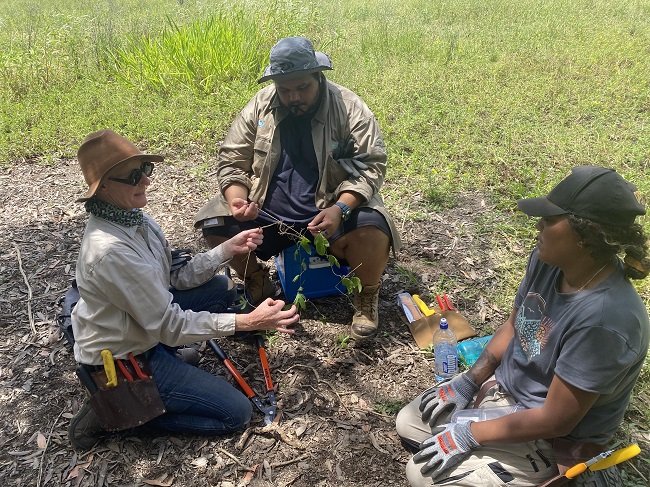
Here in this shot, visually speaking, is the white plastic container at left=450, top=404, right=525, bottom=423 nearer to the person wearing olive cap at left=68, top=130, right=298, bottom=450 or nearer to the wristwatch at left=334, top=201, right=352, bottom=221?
the person wearing olive cap at left=68, top=130, right=298, bottom=450

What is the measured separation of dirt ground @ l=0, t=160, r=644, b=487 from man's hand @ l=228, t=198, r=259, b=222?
835 millimetres

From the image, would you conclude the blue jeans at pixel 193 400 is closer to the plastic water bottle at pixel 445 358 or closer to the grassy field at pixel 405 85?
the plastic water bottle at pixel 445 358

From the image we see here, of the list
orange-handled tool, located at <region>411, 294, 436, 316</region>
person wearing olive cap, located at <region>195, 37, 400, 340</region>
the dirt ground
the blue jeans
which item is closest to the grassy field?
the dirt ground

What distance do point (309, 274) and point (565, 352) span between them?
2.08m

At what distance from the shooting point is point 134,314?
2.54m

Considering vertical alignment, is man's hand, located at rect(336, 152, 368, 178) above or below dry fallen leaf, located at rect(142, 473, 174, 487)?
above

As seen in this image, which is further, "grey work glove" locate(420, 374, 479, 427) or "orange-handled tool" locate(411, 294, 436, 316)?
"orange-handled tool" locate(411, 294, 436, 316)

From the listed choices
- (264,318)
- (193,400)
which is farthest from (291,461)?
(264,318)

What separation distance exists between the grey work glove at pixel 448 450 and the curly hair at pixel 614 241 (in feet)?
3.07

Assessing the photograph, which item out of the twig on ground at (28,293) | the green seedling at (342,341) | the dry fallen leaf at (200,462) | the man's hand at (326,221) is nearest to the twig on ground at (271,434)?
the dry fallen leaf at (200,462)

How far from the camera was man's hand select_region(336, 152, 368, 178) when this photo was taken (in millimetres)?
3510

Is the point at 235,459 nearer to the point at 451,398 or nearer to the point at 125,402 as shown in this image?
the point at 125,402

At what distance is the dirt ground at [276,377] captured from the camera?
2.75m

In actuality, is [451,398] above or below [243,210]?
below
